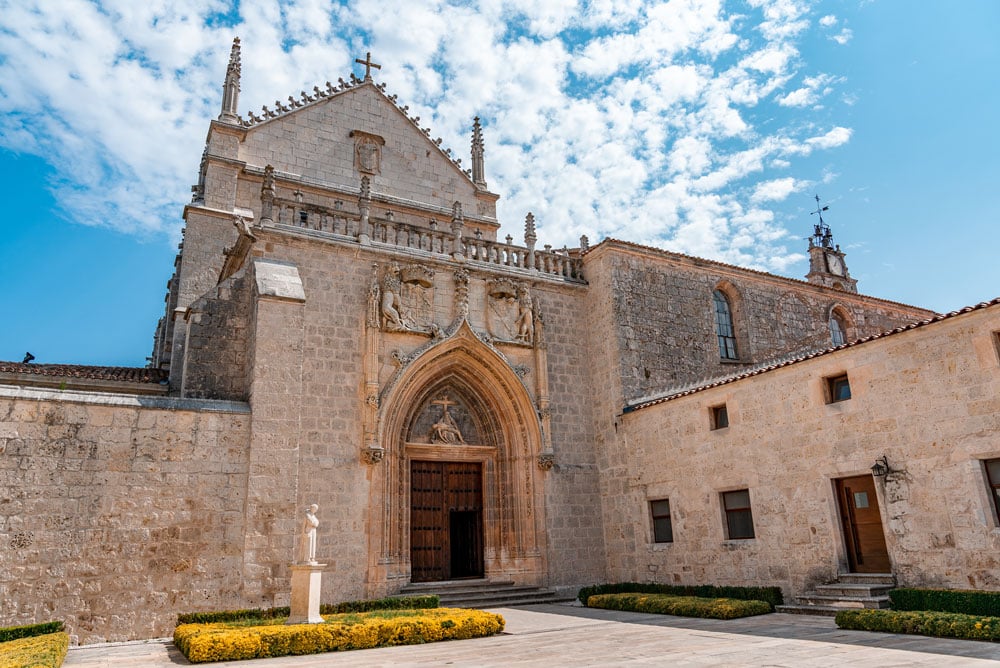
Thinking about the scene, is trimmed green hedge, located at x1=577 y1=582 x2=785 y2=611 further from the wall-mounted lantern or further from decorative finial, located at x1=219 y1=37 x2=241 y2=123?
decorative finial, located at x1=219 y1=37 x2=241 y2=123

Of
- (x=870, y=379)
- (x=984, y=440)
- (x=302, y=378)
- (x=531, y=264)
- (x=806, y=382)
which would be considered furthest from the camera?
(x=531, y=264)

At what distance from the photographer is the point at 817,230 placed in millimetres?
26969

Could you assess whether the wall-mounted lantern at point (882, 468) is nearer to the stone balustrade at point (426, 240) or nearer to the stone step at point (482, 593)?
the stone step at point (482, 593)

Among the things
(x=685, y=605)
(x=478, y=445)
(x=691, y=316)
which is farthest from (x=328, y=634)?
(x=691, y=316)

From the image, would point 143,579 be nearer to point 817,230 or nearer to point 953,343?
point 953,343

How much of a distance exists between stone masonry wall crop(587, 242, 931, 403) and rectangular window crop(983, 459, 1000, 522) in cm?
786

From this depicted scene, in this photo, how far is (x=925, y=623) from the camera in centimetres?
866

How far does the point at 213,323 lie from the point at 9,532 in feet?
17.1

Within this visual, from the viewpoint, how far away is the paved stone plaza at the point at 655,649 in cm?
734

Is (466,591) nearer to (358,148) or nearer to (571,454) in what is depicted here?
(571,454)

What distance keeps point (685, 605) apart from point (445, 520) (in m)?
6.02

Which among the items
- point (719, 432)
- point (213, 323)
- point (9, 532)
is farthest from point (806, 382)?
point (9, 532)

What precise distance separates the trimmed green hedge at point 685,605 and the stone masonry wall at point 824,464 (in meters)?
1.50

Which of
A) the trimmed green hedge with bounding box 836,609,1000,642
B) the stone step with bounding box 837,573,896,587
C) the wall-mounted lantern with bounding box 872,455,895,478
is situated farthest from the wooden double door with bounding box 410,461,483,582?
the wall-mounted lantern with bounding box 872,455,895,478
